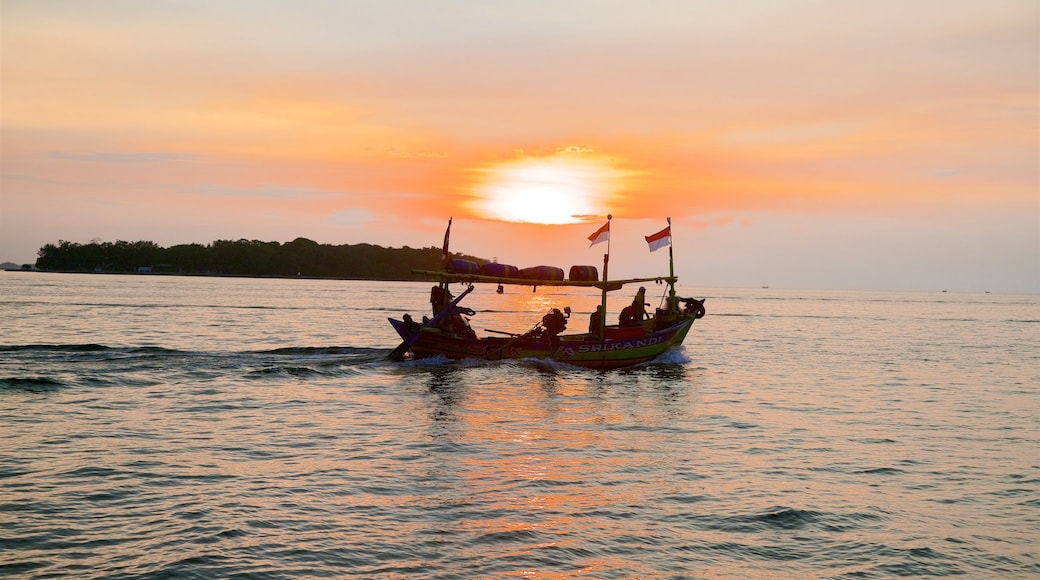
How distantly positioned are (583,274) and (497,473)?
755 inches

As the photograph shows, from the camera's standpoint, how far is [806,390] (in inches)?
1268

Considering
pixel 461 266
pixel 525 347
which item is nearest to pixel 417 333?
pixel 461 266

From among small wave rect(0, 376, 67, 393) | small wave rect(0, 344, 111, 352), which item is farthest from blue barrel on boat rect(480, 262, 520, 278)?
small wave rect(0, 344, 111, 352)

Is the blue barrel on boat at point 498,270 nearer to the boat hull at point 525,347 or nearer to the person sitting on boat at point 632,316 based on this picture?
the boat hull at point 525,347

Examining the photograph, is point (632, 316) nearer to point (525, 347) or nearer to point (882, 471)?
point (525, 347)

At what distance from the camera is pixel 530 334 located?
1420 inches

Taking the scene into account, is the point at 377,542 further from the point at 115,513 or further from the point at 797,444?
the point at 797,444

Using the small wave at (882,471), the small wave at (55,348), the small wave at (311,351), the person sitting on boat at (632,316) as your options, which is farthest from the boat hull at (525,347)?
the small wave at (882,471)

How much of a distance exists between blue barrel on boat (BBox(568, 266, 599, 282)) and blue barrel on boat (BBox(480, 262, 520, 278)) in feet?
7.58

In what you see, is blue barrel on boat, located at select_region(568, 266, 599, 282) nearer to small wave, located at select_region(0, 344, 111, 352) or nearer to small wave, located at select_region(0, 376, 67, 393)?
small wave, located at select_region(0, 376, 67, 393)

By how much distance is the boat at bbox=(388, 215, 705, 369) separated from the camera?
34.2 meters

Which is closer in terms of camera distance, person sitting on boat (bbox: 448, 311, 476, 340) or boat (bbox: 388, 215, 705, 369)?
boat (bbox: 388, 215, 705, 369)

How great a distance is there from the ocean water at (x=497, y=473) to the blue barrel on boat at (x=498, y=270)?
13.0 ft

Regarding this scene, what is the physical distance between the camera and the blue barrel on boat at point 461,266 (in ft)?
110
